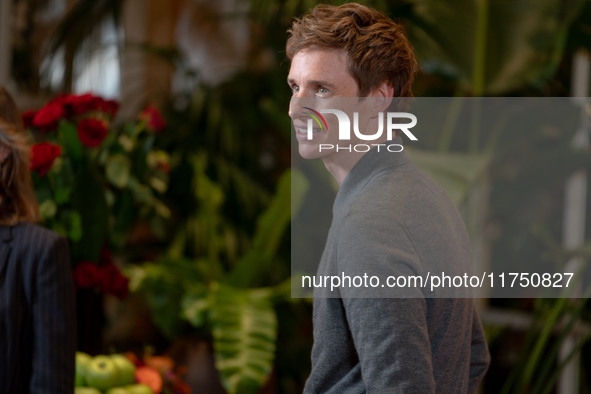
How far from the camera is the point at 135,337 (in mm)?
3723

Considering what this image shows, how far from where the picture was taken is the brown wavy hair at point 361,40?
95cm

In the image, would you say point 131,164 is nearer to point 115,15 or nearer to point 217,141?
point 115,15

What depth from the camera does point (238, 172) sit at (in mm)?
3193

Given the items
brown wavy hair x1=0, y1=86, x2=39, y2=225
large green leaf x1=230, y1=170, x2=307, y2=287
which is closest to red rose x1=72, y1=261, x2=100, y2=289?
brown wavy hair x1=0, y1=86, x2=39, y2=225

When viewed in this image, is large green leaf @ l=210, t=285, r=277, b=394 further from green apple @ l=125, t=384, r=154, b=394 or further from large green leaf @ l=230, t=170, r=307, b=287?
green apple @ l=125, t=384, r=154, b=394

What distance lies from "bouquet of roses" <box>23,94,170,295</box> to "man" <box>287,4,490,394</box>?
3.20 feet

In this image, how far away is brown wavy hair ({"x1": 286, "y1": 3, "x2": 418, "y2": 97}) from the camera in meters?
0.95

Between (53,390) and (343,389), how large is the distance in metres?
0.65

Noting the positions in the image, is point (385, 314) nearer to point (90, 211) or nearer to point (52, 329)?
point (52, 329)

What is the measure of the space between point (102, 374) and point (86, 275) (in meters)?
0.30

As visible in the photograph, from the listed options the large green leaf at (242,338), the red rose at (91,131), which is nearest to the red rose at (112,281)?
the red rose at (91,131)

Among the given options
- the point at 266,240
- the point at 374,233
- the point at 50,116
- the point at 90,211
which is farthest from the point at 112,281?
the point at 374,233

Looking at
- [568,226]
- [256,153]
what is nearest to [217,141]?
[256,153]

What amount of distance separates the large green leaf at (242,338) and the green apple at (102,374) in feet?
1.93
